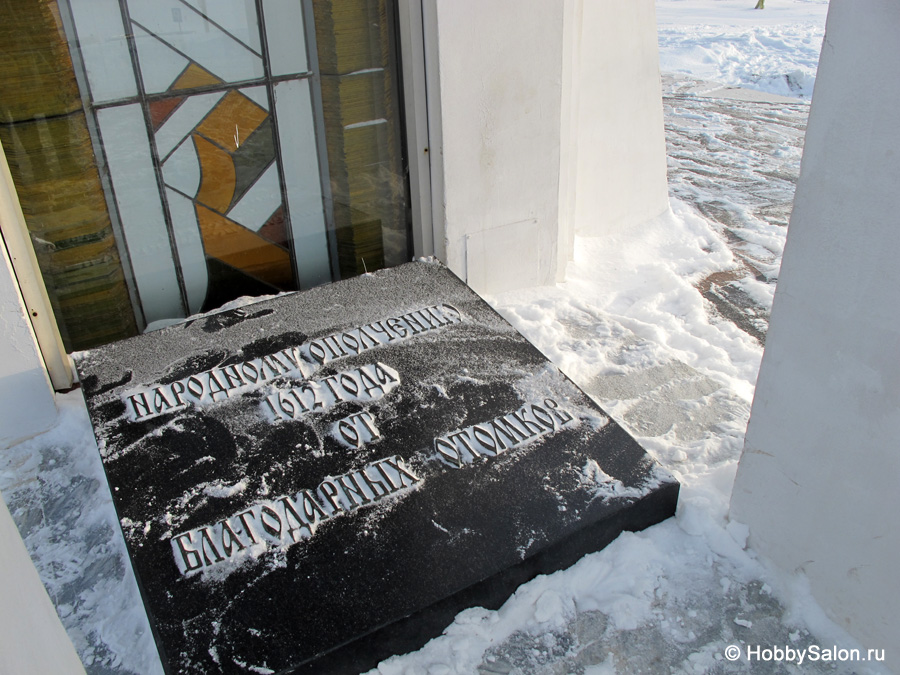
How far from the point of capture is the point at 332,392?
2.49m

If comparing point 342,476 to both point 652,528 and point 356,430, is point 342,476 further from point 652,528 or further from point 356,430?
point 652,528

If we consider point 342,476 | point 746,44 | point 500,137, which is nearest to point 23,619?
point 342,476

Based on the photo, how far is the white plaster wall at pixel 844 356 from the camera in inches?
56.1

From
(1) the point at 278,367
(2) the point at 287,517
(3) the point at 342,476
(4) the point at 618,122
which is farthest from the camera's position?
(4) the point at 618,122

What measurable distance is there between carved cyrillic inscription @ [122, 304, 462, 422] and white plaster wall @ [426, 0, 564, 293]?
0.61m

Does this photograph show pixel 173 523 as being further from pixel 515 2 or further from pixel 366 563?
pixel 515 2

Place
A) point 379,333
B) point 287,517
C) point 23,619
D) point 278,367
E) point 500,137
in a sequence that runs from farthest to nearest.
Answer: point 500,137 < point 379,333 < point 278,367 < point 287,517 < point 23,619

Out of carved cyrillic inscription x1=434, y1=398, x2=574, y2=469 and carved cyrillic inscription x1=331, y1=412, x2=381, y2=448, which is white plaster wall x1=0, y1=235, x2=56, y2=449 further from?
carved cyrillic inscription x1=434, y1=398, x2=574, y2=469

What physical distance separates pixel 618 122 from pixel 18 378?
10.7 ft

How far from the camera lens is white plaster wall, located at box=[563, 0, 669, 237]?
393 centimetres

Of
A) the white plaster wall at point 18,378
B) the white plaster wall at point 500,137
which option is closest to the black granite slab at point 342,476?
the white plaster wall at point 18,378

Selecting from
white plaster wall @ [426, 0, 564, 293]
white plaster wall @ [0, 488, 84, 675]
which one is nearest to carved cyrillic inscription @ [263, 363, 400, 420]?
white plaster wall @ [426, 0, 564, 293]

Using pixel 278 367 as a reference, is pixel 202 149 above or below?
above

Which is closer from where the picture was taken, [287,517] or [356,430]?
[287,517]
